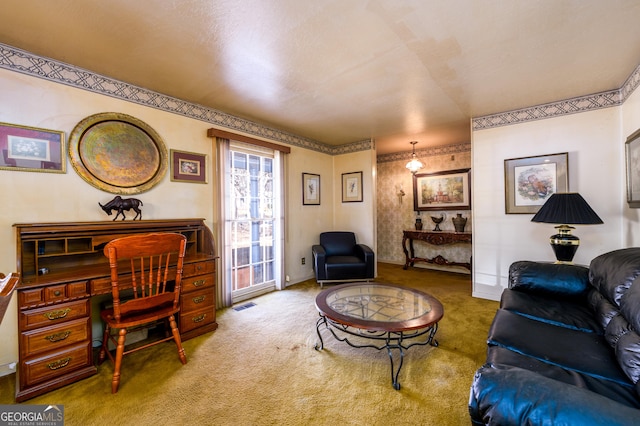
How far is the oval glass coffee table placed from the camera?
185cm

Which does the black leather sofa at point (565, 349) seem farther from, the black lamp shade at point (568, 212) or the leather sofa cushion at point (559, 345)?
the black lamp shade at point (568, 212)

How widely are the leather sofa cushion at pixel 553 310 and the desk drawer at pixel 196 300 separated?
8.52 ft

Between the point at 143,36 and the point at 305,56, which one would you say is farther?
the point at 305,56

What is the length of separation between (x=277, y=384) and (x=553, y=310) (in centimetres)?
202

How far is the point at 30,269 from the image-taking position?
6.53 feet

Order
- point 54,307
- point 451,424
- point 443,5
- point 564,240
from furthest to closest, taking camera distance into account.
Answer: point 564,240 < point 54,307 < point 443,5 < point 451,424

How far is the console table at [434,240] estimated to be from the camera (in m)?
4.60

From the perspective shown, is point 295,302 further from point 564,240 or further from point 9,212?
point 564,240

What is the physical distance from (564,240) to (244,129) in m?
3.94

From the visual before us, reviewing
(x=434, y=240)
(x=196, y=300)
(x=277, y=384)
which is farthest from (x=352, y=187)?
(x=277, y=384)

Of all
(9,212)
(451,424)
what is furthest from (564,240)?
(9,212)

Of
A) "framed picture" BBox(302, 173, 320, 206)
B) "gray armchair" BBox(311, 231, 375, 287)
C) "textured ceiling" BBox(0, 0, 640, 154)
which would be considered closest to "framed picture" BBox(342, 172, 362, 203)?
"framed picture" BBox(302, 173, 320, 206)

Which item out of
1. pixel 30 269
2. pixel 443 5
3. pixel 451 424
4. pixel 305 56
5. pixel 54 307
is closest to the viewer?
pixel 451 424

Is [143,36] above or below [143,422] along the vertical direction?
above
